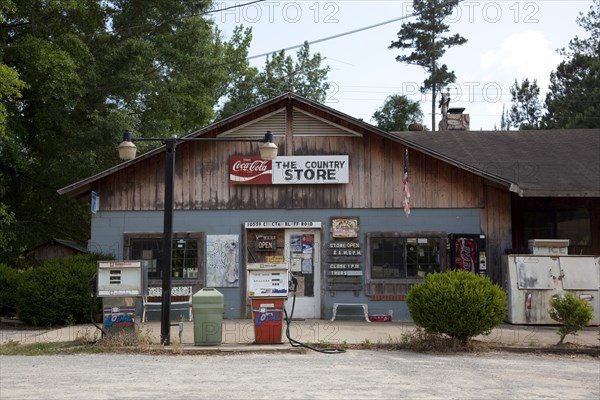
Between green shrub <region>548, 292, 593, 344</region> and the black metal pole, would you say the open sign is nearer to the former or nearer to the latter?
the black metal pole

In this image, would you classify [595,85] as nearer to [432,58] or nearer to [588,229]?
[432,58]

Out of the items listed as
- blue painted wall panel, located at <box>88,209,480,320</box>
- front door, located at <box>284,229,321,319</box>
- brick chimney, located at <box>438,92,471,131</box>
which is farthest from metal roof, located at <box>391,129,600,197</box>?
front door, located at <box>284,229,321,319</box>

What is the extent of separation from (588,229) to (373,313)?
244 inches

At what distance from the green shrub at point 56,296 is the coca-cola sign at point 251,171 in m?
4.07

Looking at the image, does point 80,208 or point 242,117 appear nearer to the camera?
point 242,117

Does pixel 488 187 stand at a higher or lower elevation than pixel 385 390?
higher

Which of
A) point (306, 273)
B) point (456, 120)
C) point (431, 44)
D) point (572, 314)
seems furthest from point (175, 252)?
point (431, 44)

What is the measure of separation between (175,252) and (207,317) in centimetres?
500

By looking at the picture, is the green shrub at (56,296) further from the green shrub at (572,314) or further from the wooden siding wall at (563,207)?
the wooden siding wall at (563,207)

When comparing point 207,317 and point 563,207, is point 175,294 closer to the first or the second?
point 207,317

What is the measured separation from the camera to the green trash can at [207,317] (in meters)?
12.2

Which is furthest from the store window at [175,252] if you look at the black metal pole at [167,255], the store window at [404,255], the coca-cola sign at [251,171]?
the store window at [404,255]

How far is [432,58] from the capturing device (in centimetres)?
4394

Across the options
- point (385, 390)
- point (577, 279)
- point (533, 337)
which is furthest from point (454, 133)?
point (385, 390)
